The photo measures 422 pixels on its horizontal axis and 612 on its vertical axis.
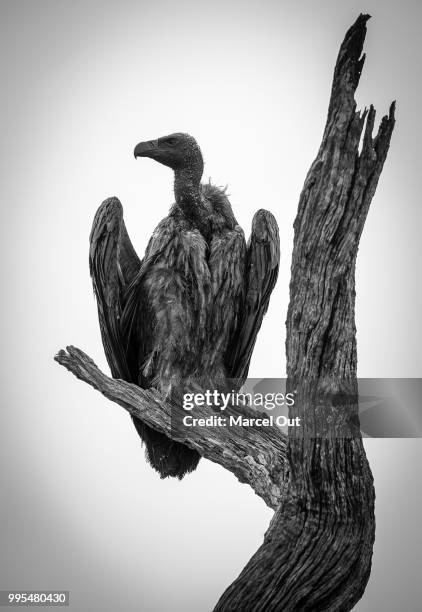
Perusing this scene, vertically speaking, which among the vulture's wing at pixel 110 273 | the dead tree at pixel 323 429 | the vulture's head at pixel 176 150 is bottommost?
the dead tree at pixel 323 429

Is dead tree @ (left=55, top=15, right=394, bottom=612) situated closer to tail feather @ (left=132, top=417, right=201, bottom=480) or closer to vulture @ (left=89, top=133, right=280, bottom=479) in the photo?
vulture @ (left=89, top=133, right=280, bottom=479)

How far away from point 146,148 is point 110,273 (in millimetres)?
937

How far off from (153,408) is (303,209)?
69.3 inches

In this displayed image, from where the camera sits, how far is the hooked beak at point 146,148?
6070 mm

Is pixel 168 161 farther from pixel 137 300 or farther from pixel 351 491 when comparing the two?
pixel 351 491

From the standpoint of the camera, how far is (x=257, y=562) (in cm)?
460

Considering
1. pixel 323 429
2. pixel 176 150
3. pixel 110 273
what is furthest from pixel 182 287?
pixel 323 429

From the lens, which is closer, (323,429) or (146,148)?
(323,429)

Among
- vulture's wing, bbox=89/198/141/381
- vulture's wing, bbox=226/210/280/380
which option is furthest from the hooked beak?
vulture's wing, bbox=226/210/280/380

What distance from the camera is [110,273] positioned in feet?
20.0

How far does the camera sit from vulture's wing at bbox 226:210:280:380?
6020 millimetres

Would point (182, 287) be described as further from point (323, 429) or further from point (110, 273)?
point (323, 429)

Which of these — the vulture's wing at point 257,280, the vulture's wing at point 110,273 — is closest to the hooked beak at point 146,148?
the vulture's wing at point 110,273

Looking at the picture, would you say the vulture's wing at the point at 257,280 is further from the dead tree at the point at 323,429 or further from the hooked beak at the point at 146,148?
the dead tree at the point at 323,429
